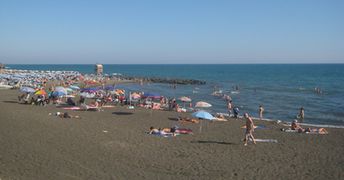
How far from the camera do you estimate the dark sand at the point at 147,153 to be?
1143cm

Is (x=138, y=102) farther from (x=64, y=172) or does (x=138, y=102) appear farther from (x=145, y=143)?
(x=64, y=172)

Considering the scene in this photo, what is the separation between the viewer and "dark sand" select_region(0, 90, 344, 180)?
37.5ft

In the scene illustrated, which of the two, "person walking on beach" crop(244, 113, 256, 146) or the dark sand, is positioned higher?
"person walking on beach" crop(244, 113, 256, 146)

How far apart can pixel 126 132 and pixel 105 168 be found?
244 inches

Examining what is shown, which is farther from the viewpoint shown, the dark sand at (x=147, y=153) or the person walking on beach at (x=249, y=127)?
the person walking on beach at (x=249, y=127)

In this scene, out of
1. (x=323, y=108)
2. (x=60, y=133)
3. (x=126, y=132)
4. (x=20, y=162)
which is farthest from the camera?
(x=323, y=108)

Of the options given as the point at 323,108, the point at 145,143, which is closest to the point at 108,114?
the point at 145,143

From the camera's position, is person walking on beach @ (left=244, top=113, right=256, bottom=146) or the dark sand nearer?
the dark sand

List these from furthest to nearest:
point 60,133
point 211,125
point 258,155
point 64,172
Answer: point 211,125 < point 60,133 < point 258,155 < point 64,172

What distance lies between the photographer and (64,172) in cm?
1097

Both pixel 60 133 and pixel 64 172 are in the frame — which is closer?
pixel 64 172

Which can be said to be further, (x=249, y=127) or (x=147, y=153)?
(x=249, y=127)

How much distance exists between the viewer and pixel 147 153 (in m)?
13.9

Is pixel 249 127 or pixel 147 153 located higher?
pixel 249 127
